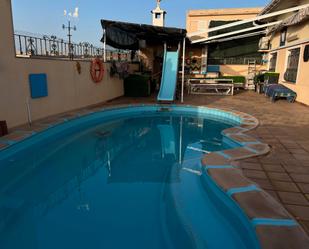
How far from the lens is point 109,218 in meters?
2.90

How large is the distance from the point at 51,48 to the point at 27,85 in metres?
2.83

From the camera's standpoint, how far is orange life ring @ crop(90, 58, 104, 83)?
28.9 ft

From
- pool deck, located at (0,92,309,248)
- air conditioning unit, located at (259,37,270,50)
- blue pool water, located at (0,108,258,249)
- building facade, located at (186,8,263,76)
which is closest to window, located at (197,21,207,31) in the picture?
building facade, located at (186,8,263,76)

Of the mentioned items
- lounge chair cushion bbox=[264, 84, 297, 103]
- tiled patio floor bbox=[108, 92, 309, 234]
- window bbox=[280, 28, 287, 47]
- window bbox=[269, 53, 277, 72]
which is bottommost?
tiled patio floor bbox=[108, 92, 309, 234]

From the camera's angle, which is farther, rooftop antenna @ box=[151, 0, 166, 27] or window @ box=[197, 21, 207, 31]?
window @ box=[197, 21, 207, 31]

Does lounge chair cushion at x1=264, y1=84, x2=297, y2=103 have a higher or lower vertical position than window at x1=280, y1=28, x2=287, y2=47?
lower

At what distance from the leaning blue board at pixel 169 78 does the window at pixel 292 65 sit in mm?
4768

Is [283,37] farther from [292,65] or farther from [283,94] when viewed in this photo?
[283,94]

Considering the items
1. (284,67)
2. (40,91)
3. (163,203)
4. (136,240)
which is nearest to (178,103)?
(40,91)

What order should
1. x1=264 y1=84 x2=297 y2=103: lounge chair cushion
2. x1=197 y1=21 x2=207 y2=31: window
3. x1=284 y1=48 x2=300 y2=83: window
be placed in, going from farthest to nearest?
x1=197 y1=21 x2=207 y2=31: window, x1=284 y1=48 x2=300 y2=83: window, x1=264 y1=84 x2=297 y2=103: lounge chair cushion

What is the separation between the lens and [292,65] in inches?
398

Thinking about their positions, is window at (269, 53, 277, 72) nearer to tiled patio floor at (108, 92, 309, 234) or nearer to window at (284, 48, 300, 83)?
window at (284, 48, 300, 83)

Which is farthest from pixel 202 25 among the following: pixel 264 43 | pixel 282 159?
pixel 282 159

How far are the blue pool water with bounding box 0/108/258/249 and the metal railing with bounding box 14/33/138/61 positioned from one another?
2.80m
